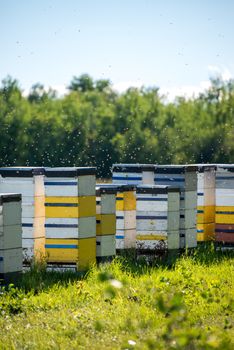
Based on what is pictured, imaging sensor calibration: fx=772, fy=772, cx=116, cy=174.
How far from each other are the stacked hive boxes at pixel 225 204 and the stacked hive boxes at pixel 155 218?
1.81 m

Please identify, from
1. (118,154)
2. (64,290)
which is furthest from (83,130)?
(64,290)

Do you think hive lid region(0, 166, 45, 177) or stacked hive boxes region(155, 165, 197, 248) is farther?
stacked hive boxes region(155, 165, 197, 248)

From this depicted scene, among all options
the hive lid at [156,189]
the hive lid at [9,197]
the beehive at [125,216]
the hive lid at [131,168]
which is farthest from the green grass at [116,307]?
the hive lid at [131,168]

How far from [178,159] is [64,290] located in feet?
138

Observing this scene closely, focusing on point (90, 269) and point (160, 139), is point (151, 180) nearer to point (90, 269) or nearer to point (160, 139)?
point (90, 269)

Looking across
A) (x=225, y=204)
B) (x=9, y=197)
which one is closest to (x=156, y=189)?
(x=225, y=204)

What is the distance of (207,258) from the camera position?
1289cm

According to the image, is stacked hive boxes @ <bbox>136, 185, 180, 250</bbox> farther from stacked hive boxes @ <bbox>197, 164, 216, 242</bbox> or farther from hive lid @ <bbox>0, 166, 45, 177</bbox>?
hive lid @ <bbox>0, 166, 45, 177</bbox>

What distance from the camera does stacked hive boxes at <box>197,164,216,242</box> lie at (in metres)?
14.2

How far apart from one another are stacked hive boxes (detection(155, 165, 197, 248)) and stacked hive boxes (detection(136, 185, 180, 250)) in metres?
0.58

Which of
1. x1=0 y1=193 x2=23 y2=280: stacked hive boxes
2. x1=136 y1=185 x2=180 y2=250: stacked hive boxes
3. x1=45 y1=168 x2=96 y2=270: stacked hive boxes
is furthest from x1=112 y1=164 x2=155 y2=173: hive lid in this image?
x1=0 y1=193 x2=23 y2=280: stacked hive boxes

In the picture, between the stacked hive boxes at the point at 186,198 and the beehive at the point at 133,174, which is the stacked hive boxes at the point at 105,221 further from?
the beehive at the point at 133,174

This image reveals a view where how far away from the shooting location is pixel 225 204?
1434 cm

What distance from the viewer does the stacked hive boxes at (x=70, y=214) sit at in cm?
1129
